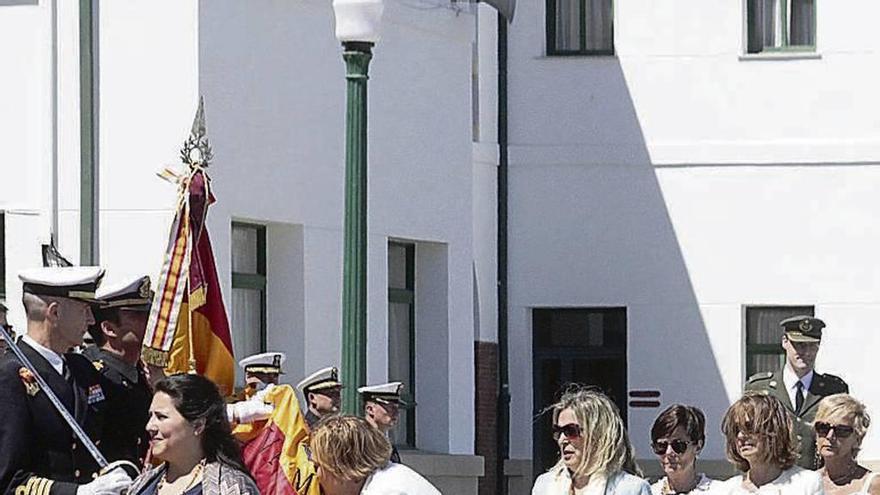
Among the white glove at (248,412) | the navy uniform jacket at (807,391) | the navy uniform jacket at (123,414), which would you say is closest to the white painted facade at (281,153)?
the white glove at (248,412)

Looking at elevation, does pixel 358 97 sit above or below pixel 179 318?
above

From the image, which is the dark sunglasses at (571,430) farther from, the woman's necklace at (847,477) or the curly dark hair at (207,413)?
the curly dark hair at (207,413)

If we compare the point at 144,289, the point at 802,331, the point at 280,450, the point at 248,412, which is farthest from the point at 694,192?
the point at 144,289

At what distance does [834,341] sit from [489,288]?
3.55 m

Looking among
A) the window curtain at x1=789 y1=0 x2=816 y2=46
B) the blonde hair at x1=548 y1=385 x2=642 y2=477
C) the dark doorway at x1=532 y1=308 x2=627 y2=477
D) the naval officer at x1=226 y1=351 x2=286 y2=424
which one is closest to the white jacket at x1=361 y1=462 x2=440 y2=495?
the blonde hair at x1=548 y1=385 x2=642 y2=477

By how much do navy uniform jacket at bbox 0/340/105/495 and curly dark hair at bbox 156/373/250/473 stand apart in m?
0.75

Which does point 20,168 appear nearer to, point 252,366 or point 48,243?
point 48,243

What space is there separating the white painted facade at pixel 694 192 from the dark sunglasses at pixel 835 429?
14.0 metres

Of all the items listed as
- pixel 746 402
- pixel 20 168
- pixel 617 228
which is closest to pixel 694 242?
pixel 617 228

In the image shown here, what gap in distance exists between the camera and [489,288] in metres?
24.8

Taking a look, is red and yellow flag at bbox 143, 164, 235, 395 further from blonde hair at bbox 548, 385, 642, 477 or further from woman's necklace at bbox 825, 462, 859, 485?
woman's necklace at bbox 825, 462, 859, 485

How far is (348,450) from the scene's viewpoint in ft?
32.5

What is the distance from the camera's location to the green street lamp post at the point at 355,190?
13.1 m

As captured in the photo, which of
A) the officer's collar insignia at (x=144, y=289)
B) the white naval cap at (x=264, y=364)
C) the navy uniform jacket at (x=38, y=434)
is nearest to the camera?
the navy uniform jacket at (x=38, y=434)
